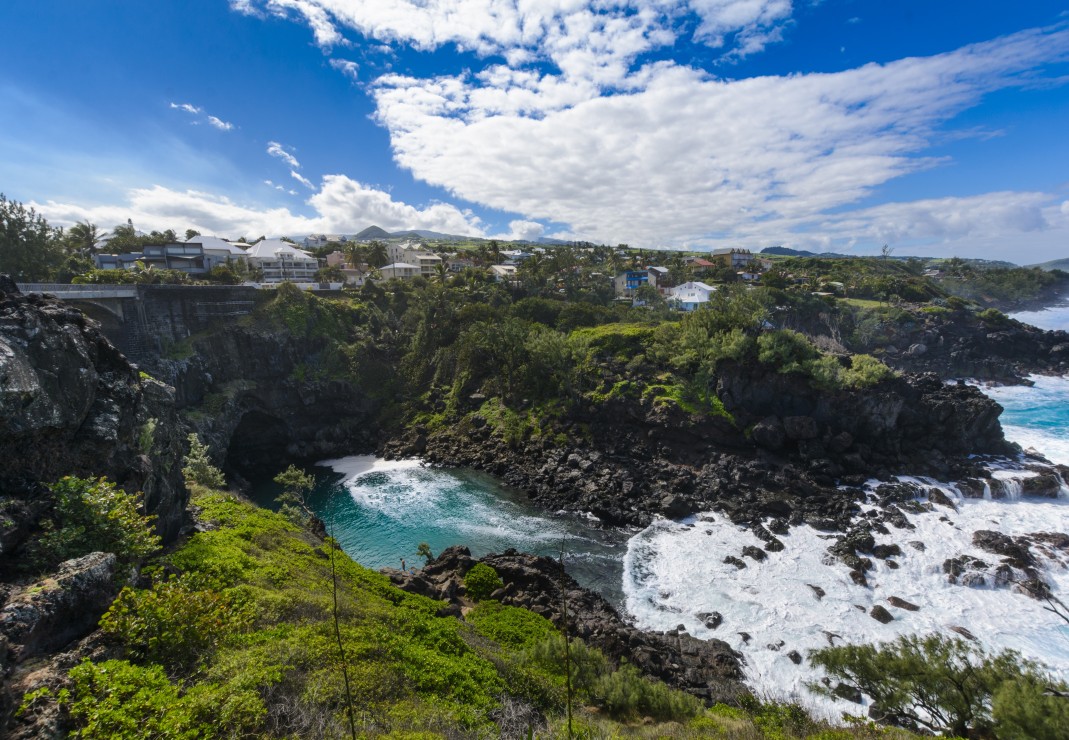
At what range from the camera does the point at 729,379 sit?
45156 mm

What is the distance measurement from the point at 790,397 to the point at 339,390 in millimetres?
49204

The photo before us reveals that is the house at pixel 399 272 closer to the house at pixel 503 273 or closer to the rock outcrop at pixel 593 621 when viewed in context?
the house at pixel 503 273

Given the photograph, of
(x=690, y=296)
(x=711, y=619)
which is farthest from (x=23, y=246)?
(x=690, y=296)

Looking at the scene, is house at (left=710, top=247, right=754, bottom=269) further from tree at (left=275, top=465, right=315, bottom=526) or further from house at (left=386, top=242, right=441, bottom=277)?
tree at (left=275, top=465, right=315, bottom=526)

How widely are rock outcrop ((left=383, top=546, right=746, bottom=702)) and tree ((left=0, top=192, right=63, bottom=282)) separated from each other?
4688cm

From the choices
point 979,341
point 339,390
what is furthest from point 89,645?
point 979,341

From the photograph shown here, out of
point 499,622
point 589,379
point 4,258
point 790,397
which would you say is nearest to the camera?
point 499,622

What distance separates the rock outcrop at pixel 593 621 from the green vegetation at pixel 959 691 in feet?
16.6

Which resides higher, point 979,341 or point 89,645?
point 979,341

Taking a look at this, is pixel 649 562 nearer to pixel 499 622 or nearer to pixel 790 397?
pixel 499 622

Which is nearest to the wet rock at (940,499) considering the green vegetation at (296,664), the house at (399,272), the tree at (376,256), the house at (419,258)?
the green vegetation at (296,664)

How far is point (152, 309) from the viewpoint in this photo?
1737 inches

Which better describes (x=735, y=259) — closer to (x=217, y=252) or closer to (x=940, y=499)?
(x=940, y=499)

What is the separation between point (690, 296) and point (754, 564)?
64.4 meters
